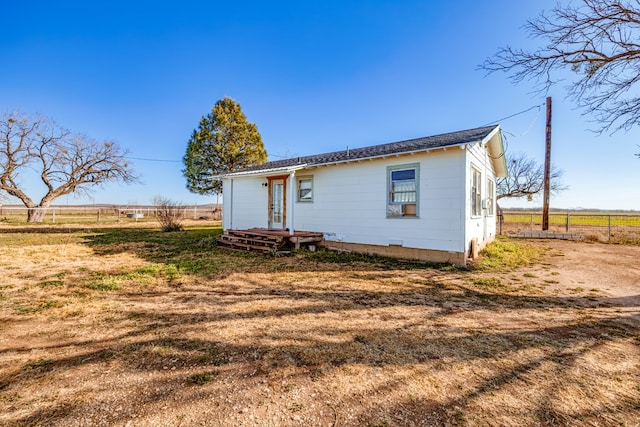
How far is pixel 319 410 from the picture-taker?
2.03m

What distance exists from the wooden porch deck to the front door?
→ 147cm

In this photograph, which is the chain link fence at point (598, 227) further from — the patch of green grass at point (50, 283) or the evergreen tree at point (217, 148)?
the evergreen tree at point (217, 148)

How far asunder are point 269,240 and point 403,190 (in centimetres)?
467

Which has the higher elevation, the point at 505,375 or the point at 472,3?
the point at 472,3

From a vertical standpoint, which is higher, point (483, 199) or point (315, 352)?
point (483, 199)

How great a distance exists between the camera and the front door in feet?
37.3

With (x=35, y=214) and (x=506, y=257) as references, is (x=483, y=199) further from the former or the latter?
(x=35, y=214)

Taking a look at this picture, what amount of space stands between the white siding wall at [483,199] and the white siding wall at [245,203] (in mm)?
7480

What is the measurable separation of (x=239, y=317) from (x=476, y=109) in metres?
12.7

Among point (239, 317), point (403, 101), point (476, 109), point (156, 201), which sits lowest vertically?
point (239, 317)

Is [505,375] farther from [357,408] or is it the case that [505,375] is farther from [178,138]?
[178,138]

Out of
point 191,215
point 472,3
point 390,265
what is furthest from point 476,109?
point 191,215

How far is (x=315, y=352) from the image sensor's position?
2.91 meters

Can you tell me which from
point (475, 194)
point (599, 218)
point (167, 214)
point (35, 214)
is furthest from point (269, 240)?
point (599, 218)
